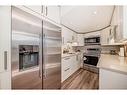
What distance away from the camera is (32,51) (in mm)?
1463

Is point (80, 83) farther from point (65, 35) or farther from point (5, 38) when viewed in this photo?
point (5, 38)

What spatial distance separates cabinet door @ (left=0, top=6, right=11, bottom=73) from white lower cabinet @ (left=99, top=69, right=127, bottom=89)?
1.02 metres

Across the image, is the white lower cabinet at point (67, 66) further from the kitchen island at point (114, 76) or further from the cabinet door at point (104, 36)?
the kitchen island at point (114, 76)

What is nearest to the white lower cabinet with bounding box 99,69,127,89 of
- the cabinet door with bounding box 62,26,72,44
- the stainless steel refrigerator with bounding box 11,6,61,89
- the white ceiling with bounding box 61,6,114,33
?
the stainless steel refrigerator with bounding box 11,6,61,89

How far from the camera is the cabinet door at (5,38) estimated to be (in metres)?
1.02

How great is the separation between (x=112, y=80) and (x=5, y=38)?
115 cm

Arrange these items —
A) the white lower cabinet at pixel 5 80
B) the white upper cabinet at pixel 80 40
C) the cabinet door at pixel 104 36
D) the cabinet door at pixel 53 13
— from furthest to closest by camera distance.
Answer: the white upper cabinet at pixel 80 40 < the cabinet door at pixel 104 36 < the cabinet door at pixel 53 13 < the white lower cabinet at pixel 5 80

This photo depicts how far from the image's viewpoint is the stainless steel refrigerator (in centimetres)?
119

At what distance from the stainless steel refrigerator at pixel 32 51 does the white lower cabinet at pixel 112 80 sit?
→ 0.86 metres

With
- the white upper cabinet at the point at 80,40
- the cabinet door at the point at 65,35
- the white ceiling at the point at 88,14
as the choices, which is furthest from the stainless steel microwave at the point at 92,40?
the cabinet door at the point at 65,35

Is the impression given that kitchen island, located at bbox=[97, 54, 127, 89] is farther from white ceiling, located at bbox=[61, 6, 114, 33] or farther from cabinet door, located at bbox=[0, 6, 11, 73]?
white ceiling, located at bbox=[61, 6, 114, 33]

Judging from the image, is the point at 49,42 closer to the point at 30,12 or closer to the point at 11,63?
the point at 30,12

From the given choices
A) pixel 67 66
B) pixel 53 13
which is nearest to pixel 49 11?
pixel 53 13

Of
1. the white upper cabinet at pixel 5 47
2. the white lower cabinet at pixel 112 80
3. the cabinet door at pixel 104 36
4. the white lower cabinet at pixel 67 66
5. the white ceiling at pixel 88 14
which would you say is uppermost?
the white ceiling at pixel 88 14
